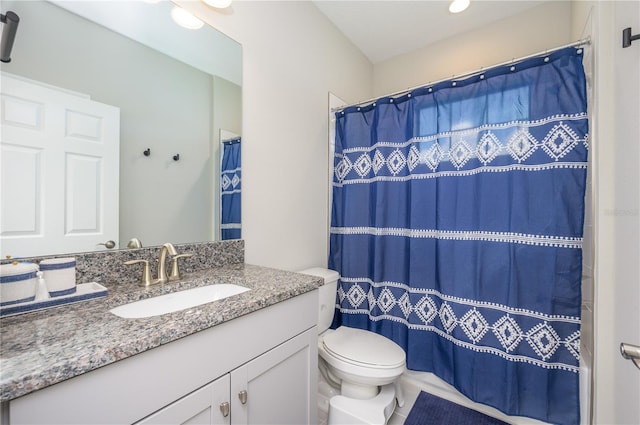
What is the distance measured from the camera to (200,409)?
0.70m

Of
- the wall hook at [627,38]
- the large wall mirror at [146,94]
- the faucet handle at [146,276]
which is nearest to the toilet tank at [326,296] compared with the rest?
the large wall mirror at [146,94]

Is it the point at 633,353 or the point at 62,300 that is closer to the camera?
the point at 633,353

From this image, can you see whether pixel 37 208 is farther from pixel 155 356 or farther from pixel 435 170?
pixel 435 170

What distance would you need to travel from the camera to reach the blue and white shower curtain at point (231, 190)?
133cm

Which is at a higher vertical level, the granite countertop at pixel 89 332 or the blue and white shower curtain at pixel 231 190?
the blue and white shower curtain at pixel 231 190

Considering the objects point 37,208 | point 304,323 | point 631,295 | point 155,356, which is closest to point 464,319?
point 631,295

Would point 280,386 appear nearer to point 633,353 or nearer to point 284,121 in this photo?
point 633,353

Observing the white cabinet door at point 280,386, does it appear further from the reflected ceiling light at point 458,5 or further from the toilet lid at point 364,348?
the reflected ceiling light at point 458,5

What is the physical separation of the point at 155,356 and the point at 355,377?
3.34ft

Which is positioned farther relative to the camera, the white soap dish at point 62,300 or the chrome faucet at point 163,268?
the chrome faucet at point 163,268

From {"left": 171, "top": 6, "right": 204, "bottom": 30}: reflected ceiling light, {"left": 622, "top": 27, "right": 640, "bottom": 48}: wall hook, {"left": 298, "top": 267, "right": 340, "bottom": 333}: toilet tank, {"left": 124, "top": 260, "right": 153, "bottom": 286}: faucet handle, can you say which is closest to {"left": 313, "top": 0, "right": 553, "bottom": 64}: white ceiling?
{"left": 171, "top": 6, "right": 204, "bottom": 30}: reflected ceiling light

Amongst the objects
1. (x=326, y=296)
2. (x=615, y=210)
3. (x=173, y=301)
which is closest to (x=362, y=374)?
(x=326, y=296)

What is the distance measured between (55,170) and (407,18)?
2260 mm

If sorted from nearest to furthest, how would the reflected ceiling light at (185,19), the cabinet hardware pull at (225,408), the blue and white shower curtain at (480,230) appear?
the cabinet hardware pull at (225,408) → the reflected ceiling light at (185,19) → the blue and white shower curtain at (480,230)
